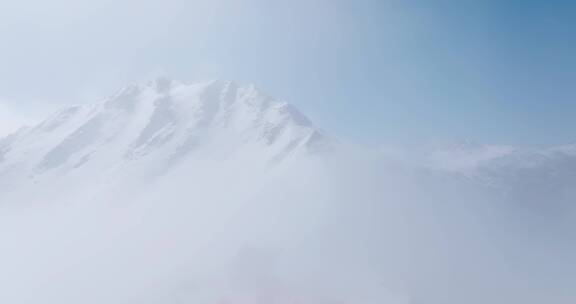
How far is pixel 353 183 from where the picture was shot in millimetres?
192750

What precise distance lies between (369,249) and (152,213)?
8139 centimetres

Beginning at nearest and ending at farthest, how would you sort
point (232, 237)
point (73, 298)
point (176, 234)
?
1. point (73, 298)
2. point (232, 237)
3. point (176, 234)

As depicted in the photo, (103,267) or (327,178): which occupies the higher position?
(327,178)

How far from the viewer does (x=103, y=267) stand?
153 meters

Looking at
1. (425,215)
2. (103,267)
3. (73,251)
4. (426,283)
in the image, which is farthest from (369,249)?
(73,251)

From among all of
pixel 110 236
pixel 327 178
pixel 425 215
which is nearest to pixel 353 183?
pixel 327 178

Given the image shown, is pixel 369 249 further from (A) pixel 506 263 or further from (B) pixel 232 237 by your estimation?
(A) pixel 506 263

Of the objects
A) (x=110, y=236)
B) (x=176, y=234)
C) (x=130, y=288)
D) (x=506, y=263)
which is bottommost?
(x=130, y=288)

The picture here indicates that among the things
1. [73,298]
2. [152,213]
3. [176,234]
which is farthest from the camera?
[152,213]

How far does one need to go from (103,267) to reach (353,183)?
93147mm

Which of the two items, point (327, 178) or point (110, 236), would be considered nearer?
point (110, 236)

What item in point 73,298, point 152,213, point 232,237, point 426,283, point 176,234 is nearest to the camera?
point 73,298

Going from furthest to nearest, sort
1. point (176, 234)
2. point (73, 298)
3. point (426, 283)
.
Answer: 1. point (176, 234)
2. point (426, 283)
3. point (73, 298)

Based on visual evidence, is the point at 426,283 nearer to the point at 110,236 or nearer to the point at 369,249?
the point at 369,249
